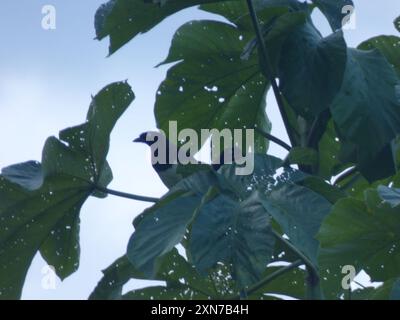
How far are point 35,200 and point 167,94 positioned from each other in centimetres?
43

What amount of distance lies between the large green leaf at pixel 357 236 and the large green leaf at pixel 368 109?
0.13 m

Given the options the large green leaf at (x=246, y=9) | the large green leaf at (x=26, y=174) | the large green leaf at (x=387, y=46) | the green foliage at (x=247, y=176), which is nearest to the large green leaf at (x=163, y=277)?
the green foliage at (x=247, y=176)

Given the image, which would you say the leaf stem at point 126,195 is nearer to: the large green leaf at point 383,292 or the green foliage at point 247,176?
the green foliage at point 247,176

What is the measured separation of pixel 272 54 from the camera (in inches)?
102

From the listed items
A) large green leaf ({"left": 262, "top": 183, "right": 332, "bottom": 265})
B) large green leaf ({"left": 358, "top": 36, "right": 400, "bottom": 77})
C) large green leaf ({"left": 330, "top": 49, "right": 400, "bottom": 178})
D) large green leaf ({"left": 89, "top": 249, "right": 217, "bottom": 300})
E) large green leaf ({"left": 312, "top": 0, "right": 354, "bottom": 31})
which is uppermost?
large green leaf ({"left": 312, "top": 0, "right": 354, "bottom": 31})

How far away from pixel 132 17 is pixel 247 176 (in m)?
0.48

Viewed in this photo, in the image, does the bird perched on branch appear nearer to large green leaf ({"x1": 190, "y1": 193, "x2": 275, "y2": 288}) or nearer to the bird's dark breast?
the bird's dark breast

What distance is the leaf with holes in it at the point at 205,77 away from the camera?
2.87 m

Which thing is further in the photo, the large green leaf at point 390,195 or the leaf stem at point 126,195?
the leaf stem at point 126,195

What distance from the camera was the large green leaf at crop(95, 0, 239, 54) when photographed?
2600 millimetres

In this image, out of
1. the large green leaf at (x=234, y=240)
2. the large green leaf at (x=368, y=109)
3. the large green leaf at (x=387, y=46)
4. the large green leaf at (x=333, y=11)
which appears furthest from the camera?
the large green leaf at (x=387, y=46)

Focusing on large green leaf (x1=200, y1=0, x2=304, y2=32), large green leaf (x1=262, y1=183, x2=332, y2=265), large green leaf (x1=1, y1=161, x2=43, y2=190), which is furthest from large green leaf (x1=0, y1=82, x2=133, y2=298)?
large green leaf (x1=262, y1=183, x2=332, y2=265)

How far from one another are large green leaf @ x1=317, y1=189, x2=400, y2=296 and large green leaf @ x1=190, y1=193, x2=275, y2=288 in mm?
144
